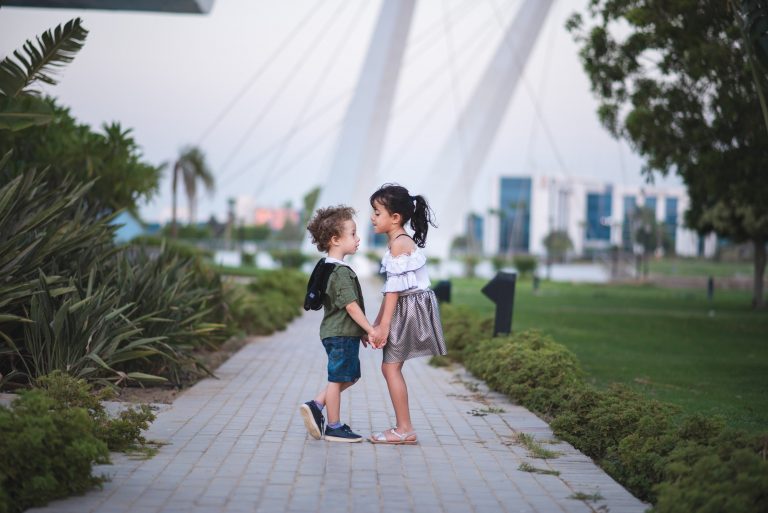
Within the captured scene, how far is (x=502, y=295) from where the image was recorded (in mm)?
13062

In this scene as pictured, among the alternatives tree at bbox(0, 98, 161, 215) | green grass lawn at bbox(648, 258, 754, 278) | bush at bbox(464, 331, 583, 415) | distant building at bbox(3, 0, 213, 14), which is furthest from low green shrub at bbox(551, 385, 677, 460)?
green grass lawn at bbox(648, 258, 754, 278)

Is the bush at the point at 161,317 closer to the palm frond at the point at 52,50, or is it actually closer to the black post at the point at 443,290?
the palm frond at the point at 52,50

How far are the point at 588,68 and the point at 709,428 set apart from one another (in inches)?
639

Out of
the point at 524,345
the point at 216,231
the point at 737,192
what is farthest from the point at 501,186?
the point at 524,345

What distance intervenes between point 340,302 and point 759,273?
106 feet

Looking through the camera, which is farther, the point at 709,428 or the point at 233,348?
the point at 233,348

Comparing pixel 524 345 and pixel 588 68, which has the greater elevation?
pixel 588 68

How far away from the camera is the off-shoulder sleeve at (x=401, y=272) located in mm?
7676

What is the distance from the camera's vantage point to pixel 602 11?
21609mm

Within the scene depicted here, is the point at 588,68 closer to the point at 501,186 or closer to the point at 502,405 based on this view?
the point at 502,405

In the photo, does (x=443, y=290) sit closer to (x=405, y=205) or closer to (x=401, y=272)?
(x=405, y=205)

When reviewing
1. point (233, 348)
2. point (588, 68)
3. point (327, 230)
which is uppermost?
point (588, 68)

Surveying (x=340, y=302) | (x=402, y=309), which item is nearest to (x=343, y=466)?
(x=340, y=302)

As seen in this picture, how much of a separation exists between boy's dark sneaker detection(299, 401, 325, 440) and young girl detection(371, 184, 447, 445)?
38 centimetres
